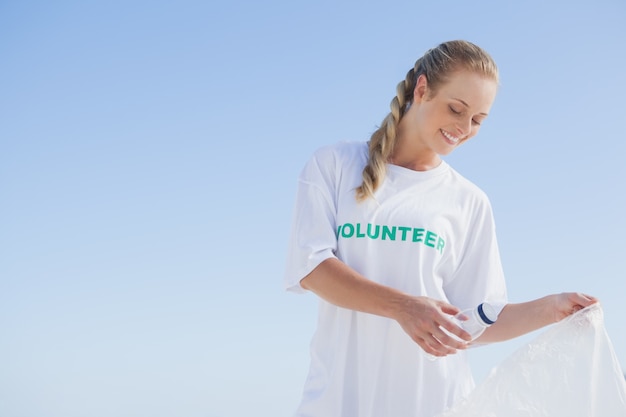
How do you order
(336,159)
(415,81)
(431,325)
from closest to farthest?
(431,325) → (336,159) → (415,81)

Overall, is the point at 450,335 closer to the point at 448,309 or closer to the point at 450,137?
the point at 448,309

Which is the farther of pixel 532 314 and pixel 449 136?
pixel 449 136

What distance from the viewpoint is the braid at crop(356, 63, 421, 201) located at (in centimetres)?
291

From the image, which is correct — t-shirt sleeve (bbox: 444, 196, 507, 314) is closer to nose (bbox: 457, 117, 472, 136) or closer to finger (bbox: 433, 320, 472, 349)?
nose (bbox: 457, 117, 472, 136)

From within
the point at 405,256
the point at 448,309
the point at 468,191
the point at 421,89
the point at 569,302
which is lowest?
the point at 448,309

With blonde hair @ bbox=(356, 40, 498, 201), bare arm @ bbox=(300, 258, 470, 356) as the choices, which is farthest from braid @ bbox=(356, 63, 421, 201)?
bare arm @ bbox=(300, 258, 470, 356)

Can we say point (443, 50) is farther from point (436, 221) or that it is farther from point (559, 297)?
point (559, 297)

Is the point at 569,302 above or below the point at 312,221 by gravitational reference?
below

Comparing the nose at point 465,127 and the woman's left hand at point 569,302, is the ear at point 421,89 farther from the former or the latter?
the woman's left hand at point 569,302

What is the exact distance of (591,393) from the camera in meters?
2.80

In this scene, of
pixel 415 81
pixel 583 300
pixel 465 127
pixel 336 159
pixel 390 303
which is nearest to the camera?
pixel 390 303

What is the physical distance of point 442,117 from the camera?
9.71 ft

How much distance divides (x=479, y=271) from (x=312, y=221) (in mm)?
701

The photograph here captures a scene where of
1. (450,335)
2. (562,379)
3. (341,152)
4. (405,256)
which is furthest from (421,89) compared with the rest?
(562,379)
